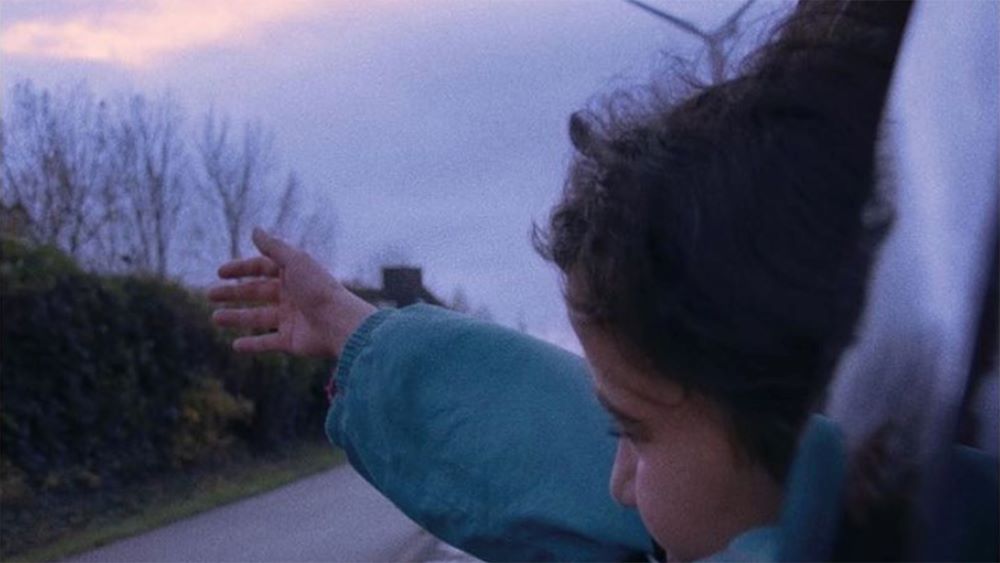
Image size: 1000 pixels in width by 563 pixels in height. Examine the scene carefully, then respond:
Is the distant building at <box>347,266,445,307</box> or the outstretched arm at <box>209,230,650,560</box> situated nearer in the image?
the outstretched arm at <box>209,230,650,560</box>

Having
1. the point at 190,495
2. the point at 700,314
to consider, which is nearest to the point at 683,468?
the point at 700,314

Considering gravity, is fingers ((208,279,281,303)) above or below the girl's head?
below

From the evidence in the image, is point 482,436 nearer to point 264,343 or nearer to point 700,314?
point 264,343

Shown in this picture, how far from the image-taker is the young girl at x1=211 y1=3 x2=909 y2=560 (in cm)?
114

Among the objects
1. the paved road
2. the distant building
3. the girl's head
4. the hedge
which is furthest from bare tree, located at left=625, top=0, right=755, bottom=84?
the hedge

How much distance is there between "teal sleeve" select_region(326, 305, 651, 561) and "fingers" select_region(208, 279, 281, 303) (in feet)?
0.84

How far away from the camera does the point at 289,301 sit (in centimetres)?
217

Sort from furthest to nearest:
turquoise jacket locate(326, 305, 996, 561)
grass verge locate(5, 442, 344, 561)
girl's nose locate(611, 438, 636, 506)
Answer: grass verge locate(5, 442, 344, 561)
turquoise jacket locate(326, 305, 996, 561)
girl's nose locate(611, 438, 636, 506)

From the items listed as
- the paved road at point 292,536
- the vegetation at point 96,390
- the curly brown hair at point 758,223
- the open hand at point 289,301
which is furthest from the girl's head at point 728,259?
the vegetation at point 96,390

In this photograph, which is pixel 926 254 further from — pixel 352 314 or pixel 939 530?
pixel 352 314

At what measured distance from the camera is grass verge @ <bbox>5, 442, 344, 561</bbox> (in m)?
15.2

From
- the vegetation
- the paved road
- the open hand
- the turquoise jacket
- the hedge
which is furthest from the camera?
the hedge

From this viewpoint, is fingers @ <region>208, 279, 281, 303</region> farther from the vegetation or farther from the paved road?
the vegetation

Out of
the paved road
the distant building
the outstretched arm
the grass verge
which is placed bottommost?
the grass verge
